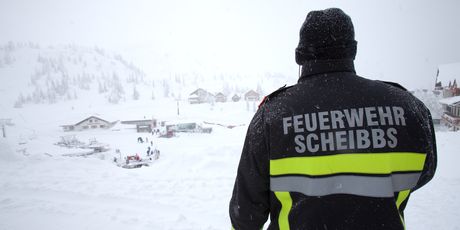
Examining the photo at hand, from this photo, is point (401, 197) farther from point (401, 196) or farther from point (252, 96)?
point (252, 96)

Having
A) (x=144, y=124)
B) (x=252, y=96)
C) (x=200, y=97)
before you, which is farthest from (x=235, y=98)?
(x=144, y=124)

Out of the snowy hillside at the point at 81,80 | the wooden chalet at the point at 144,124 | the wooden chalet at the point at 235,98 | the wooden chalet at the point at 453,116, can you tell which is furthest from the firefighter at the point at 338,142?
the snowy hillside at the point at 81,80

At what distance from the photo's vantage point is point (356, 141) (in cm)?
144

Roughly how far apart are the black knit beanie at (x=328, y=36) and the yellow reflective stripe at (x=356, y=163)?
2.01ft

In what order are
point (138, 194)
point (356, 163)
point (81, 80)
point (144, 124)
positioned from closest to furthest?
point (356, 163) → point (138, 194) → point (144, 124) → point (81, 80)

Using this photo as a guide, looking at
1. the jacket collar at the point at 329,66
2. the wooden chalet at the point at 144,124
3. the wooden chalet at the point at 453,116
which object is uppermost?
the jacket collar at the point at 329,66

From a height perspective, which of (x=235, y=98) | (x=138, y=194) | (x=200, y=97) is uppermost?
(x=200, y=97)

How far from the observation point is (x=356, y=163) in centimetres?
142

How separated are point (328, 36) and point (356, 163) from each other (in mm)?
759

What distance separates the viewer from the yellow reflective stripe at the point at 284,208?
5.11 feet

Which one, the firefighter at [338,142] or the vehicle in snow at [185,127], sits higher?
the firefighter at [338,142]

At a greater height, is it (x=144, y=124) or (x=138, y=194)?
(x=138, y=194)

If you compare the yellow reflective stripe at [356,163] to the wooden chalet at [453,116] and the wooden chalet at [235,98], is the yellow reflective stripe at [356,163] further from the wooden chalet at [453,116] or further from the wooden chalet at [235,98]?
the wooden chalet at [235,98]

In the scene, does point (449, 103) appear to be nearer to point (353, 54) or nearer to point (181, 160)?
point (181, 160)
